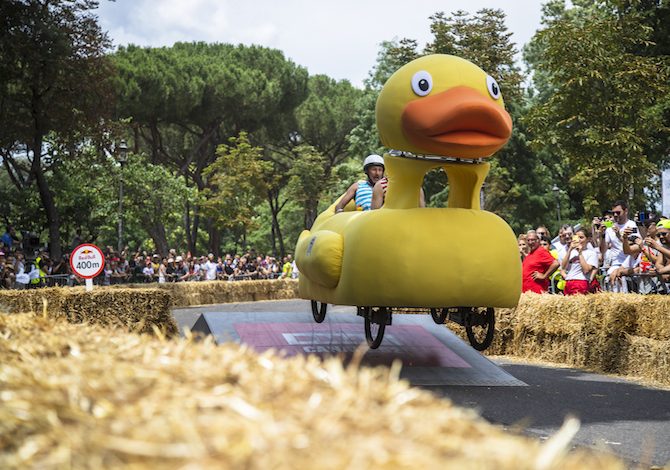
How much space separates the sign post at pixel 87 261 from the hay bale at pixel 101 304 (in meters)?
0.45

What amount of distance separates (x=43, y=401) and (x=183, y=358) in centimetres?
59

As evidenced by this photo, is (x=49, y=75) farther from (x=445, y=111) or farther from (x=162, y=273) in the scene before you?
(x=445, y=111)

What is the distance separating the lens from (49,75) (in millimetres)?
27625

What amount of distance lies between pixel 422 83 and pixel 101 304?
7.61 m

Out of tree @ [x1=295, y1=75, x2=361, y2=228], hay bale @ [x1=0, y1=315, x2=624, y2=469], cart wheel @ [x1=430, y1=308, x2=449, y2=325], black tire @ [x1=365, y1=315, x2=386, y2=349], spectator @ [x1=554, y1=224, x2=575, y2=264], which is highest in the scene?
tree @ [x1=295, y1=75, x2=361, y2=228]

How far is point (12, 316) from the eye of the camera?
4129 mm

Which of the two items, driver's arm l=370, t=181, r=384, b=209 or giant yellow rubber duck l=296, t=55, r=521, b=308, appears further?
driver's arm l=370, t=181, r=384, b=209

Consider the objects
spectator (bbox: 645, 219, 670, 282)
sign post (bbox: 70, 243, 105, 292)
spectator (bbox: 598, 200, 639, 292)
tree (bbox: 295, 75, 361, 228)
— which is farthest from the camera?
tree (bbox: 295, 75, 361, 228)

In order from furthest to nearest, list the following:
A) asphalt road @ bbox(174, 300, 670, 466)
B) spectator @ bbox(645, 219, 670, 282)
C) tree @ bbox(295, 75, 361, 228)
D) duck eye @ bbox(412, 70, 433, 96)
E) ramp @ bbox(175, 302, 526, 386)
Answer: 1. tree @ bbox(295, 75, 361, 228)
2. spectator @ bbox(645, 219, 670, 282)
3. ramp @ bbox(175, 302, 526, 386)
4. duck eye @ bbox(412, 70, 433, 96)
5. asphalt road @ bbox(174, 300, 670, 466)

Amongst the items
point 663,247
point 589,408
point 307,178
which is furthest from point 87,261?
point 307,178

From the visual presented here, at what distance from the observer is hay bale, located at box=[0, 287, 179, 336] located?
13945mm

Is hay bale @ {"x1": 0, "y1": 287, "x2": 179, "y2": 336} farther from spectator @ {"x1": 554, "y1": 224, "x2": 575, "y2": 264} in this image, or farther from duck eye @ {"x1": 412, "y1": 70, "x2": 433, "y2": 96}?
duck eye @ {"x1": 412, "y1": 70, "x2": 433, "y2": 96}

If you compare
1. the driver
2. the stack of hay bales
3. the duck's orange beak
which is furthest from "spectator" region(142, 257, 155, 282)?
the duck's orange beak

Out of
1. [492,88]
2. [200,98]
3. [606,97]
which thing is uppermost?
[200,98]
